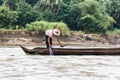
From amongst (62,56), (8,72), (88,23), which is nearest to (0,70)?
(8,72)

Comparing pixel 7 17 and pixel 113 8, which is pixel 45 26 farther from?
pixel 113 8

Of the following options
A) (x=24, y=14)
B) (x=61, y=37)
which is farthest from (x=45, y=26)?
(x=24, y=14)

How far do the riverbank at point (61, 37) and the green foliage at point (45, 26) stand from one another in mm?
657

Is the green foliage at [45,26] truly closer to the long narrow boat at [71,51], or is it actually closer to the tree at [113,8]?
the tree at [113,8]

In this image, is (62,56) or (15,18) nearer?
(62,56)

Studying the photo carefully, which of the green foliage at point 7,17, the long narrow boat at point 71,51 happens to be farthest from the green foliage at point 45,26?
the long narrow boat at point 71,51

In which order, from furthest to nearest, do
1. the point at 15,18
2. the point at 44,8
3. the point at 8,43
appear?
the point at 44,8 < the point at 15,18 < the point at 8,43

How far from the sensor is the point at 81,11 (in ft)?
197

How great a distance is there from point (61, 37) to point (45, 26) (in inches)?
105

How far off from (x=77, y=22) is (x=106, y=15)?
13.0 feet

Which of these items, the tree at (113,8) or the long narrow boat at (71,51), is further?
the tree at (113,8)

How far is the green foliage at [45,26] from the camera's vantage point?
54.5 metres

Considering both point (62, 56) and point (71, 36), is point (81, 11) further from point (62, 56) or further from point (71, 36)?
point (62, 56)

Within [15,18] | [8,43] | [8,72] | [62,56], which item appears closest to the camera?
[8,72]
